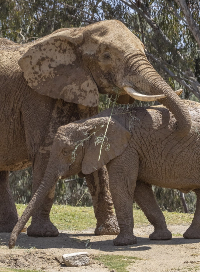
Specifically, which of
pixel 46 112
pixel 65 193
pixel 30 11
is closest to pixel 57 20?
pixel 30 11

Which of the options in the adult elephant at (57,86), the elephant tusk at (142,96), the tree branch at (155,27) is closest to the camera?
the elephant tusk at (142,96)

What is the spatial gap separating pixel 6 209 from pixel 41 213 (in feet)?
4.54

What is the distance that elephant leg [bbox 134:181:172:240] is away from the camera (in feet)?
28.0

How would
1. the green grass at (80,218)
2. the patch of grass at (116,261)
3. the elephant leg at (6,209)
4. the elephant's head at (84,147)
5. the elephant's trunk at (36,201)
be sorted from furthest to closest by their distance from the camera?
the green grass at (80,218), the elephant leg at (6,209), the elephant's head at (84,147), the elephant's trunk at (36,201), the patch of grass at (116,261)

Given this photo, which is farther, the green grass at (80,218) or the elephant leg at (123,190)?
the green grass at (80,218)

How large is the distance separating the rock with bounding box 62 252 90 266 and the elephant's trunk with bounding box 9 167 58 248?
0.92 m

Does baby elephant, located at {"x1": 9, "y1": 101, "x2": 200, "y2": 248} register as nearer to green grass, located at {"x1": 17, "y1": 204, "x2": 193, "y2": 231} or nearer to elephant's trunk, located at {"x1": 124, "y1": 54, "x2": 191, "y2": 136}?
elephant's trunk, located at {"x1": 124, "y1": 54, "x2": 191, "y2": 136}

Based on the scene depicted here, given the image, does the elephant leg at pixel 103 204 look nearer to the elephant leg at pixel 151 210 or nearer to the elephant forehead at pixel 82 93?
the elephant leg at pixel 151 210

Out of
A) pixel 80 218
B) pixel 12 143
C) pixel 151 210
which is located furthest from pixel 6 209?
pixel 151 210

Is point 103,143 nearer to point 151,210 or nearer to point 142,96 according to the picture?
point 142,96

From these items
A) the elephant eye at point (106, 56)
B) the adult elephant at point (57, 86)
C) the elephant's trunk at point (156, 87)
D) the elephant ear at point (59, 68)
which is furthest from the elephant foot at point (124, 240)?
the elephant eye at point (106, 56)

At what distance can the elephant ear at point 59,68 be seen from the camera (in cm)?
898

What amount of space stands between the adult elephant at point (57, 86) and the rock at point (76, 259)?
181 cm

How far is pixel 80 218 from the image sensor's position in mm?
11781
